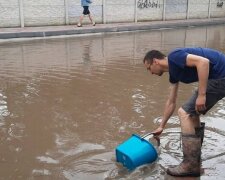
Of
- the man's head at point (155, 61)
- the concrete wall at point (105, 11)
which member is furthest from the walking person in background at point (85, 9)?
the man's head at point (155, 61)

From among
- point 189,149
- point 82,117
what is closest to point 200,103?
point 189,149

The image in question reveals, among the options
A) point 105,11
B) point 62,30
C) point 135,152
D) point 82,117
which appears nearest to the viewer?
point 135,152

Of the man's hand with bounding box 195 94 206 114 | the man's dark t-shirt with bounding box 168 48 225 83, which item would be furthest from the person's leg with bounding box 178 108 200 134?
the man's dark t-shirt with bounding box 168 48 225 83

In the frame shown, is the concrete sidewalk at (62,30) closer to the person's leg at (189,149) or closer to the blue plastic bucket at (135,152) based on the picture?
the blue plastic bucket at (135,152)

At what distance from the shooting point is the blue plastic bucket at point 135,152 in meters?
3.71

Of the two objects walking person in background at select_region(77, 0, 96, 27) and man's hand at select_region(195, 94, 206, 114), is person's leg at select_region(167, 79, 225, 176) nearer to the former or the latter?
man's hand at select_region(195, 94, 206, 114)

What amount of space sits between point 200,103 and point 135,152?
0.79 m

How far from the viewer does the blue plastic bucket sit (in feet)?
12.2

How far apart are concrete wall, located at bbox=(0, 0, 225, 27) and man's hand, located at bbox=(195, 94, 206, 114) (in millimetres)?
13969

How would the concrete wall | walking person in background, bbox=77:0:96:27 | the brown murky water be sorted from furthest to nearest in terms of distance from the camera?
walking person in background, bbox=77:0:96:27
the concrete wall
the brown murky water

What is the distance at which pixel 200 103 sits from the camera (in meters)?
3.48

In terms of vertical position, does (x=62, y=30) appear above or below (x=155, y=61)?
below

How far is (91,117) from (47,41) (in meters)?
8.34

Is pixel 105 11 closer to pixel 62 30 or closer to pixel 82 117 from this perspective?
pixel 62 30
